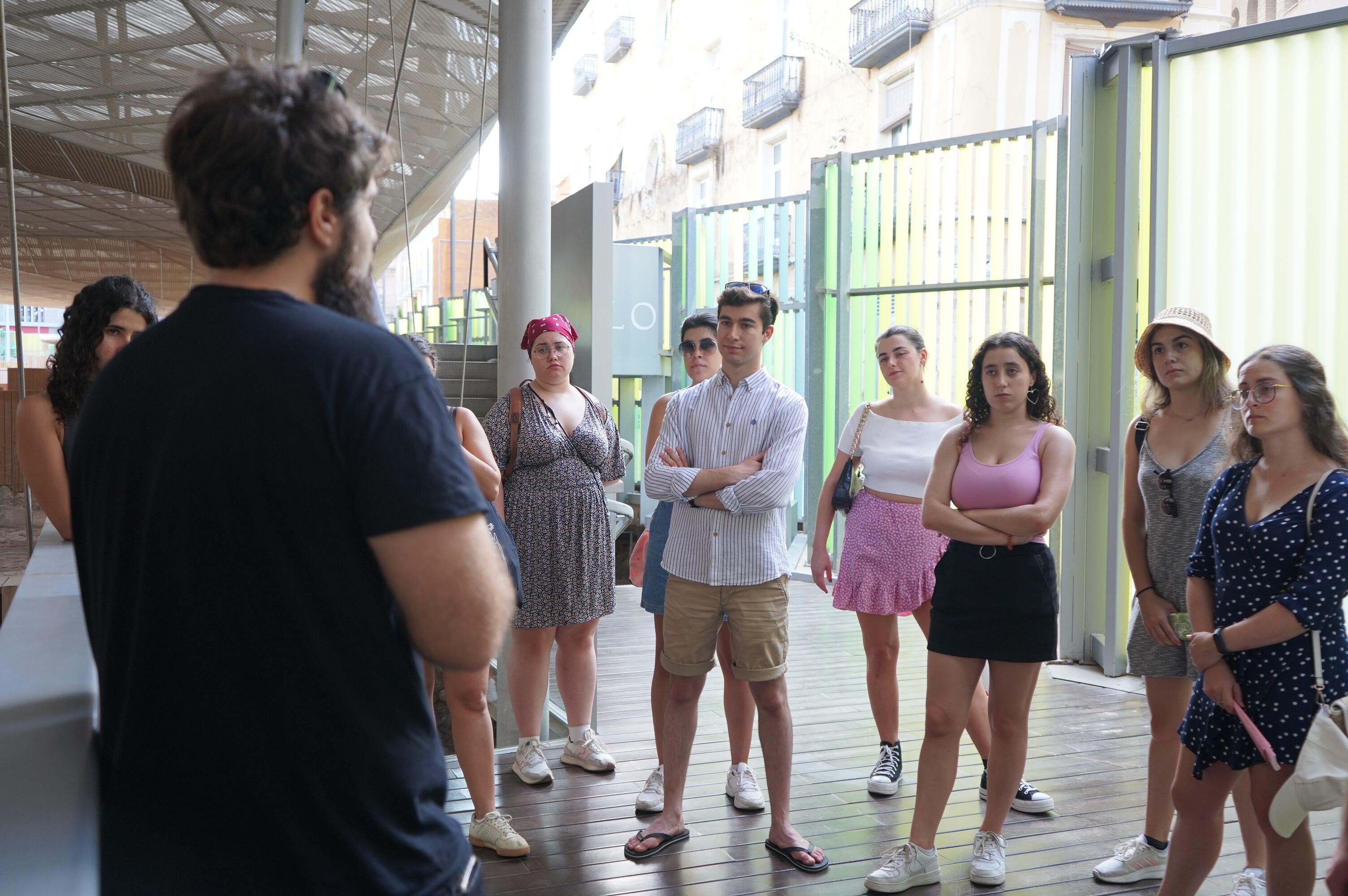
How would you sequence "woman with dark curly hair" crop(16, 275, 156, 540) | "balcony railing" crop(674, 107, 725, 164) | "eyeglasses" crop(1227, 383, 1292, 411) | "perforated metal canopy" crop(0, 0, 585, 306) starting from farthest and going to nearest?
"balcony railing" crop(674, 107, 725, 164)
"perforated metal canopy" crop(0, 0, 585, 306)
"woman with dark curly hair" crop(16, 275, 156, 540)
"eyeglasses" crop(1227, 383, 1292, 411)

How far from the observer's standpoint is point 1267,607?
103 inches

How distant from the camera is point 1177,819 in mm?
2863

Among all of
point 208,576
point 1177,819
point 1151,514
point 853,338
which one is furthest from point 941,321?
point 208,576

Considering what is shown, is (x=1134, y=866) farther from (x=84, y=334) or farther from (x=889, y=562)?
(x=84, y=334)

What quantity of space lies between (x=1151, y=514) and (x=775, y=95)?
19.5 m

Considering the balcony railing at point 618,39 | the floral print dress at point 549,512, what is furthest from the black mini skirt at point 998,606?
the balcony railing at point 618,39

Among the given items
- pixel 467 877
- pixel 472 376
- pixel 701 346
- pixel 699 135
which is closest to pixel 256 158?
pixel 467 877

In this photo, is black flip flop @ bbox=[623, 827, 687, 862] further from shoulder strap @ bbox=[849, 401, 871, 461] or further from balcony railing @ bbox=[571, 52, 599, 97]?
balcony railing @ bbox=[571, 52, 599, 97]

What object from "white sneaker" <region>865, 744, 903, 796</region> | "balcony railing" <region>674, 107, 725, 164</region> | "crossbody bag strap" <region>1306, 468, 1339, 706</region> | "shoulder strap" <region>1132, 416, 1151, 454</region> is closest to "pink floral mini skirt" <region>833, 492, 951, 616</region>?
"white sneaker" <region>865, 744, 903, 796</region>

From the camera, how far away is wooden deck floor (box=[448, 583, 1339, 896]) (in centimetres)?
350

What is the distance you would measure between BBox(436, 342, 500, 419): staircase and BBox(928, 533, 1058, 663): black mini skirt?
4948 mm

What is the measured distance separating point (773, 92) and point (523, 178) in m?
18.2

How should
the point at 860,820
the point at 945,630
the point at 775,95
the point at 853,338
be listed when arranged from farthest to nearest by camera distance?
the point at 775,95 < the point at 853,338 < the point at 860,820 < the point at 945,630

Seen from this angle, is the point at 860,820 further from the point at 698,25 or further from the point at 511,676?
the point at 698,25
